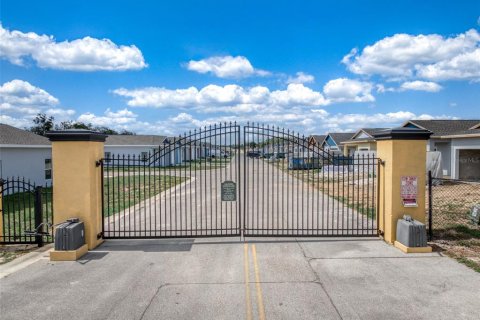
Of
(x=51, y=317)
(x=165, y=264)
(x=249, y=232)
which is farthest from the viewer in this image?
(x=249, y=232)

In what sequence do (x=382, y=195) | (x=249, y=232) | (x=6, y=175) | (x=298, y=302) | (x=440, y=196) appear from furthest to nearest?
(x=6, y=175), (x=440, y=196), (x=249, y=232), (x=382, y=195), (x=298, y=302)

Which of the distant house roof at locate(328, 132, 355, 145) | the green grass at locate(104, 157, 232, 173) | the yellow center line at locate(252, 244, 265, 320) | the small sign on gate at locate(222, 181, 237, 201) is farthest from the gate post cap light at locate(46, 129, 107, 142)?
the distant house roof at locate(328, 132, 355, 145)

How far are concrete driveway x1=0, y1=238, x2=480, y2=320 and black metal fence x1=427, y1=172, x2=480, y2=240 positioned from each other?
2.01 meters

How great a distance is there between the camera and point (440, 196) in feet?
59.3

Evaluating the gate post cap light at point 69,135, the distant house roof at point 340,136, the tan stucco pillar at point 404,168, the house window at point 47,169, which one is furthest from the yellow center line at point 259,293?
the distant house roof at point 340,136

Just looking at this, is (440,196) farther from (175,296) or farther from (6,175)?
(6,175)

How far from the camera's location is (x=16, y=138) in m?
21.7

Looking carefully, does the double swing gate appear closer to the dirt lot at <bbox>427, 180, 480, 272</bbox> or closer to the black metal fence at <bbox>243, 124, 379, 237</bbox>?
the black metal fence at <bbox>243, 124, 379, 237</bbox>

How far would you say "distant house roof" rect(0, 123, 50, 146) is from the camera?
2055 cm

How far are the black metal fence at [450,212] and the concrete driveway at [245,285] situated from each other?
2007 millimetres

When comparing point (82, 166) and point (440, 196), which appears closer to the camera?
point (82, 166)

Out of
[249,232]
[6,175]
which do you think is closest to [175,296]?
[249,232]

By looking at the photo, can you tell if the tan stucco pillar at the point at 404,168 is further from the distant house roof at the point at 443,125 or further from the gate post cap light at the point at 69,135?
the distant house roof at the point at 443,125

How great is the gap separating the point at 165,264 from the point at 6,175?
665 inches
